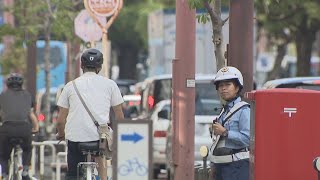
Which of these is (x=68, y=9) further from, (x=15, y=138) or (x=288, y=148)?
(x=288, y=148)

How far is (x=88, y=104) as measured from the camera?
9938 millimetres

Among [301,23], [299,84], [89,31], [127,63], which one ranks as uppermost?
[127,63]

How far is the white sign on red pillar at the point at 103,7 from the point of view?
1577cm

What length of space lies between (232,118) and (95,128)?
1.68 m

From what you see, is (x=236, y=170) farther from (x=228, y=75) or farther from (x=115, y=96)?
(x=115, y=96)

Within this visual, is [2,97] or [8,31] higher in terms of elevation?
[8,31]

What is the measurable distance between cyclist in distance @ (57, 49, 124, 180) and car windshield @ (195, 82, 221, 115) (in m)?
7.24

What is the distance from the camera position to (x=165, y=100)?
18781 millimetres

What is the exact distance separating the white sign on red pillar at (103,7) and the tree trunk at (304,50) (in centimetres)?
1515

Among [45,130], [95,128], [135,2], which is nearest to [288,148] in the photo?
[95,128]

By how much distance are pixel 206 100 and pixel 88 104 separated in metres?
7.92

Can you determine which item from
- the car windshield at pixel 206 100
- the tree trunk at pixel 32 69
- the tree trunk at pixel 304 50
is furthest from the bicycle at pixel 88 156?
the tree trunk at pixel 304 50

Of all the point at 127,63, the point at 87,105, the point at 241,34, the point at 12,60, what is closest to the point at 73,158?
the point at 87,105

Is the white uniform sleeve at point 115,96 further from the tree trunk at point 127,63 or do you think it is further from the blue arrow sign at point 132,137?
the tree trunk at point 127,63
